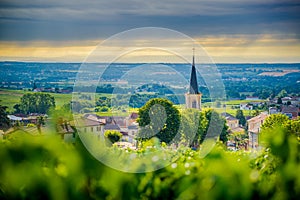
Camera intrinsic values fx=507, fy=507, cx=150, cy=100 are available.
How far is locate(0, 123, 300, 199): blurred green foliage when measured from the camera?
2.69 feet

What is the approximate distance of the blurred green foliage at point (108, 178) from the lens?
82cm

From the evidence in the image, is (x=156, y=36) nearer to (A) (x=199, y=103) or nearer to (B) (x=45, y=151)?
(A) (x=199, y=103)

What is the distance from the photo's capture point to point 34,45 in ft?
70.8

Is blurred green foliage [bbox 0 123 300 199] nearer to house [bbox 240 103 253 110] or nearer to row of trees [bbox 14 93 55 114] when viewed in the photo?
row of trees [bbox 14 93 55 114]

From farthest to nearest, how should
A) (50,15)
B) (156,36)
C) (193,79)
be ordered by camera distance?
(50,15)
(156,36)
(193,79)

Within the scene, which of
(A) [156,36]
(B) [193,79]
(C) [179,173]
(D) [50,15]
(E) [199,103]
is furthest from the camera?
(D) [50,15]

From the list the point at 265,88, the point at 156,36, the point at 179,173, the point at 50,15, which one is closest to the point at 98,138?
the point at 179,173

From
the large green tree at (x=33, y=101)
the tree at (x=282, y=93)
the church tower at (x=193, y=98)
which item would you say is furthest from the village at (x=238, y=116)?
the large green tree at (x=33, y=101)

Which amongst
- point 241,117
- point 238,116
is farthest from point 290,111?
point 238,116

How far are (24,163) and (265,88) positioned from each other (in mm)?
20753

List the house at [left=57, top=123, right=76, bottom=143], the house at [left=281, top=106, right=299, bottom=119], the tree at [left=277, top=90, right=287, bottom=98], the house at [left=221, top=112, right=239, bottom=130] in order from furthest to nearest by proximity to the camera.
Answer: the tree at [left=277, top=90, right=287, bottom=98]
the house at [left=221, top=112, right=239, bottom=130]
the house at [left=281, top=106, right=299, bottom=119]
the house at [left=57, top=123, right=76, bottom=143]

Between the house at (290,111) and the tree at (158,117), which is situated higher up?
the tree at (158,117)

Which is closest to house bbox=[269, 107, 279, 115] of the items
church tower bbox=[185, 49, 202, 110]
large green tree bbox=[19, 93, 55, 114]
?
church tower bbox=[185, 49, 202, 110]

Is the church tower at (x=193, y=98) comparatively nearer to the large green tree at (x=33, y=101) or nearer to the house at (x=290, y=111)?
the house at (x=290, y=111)
